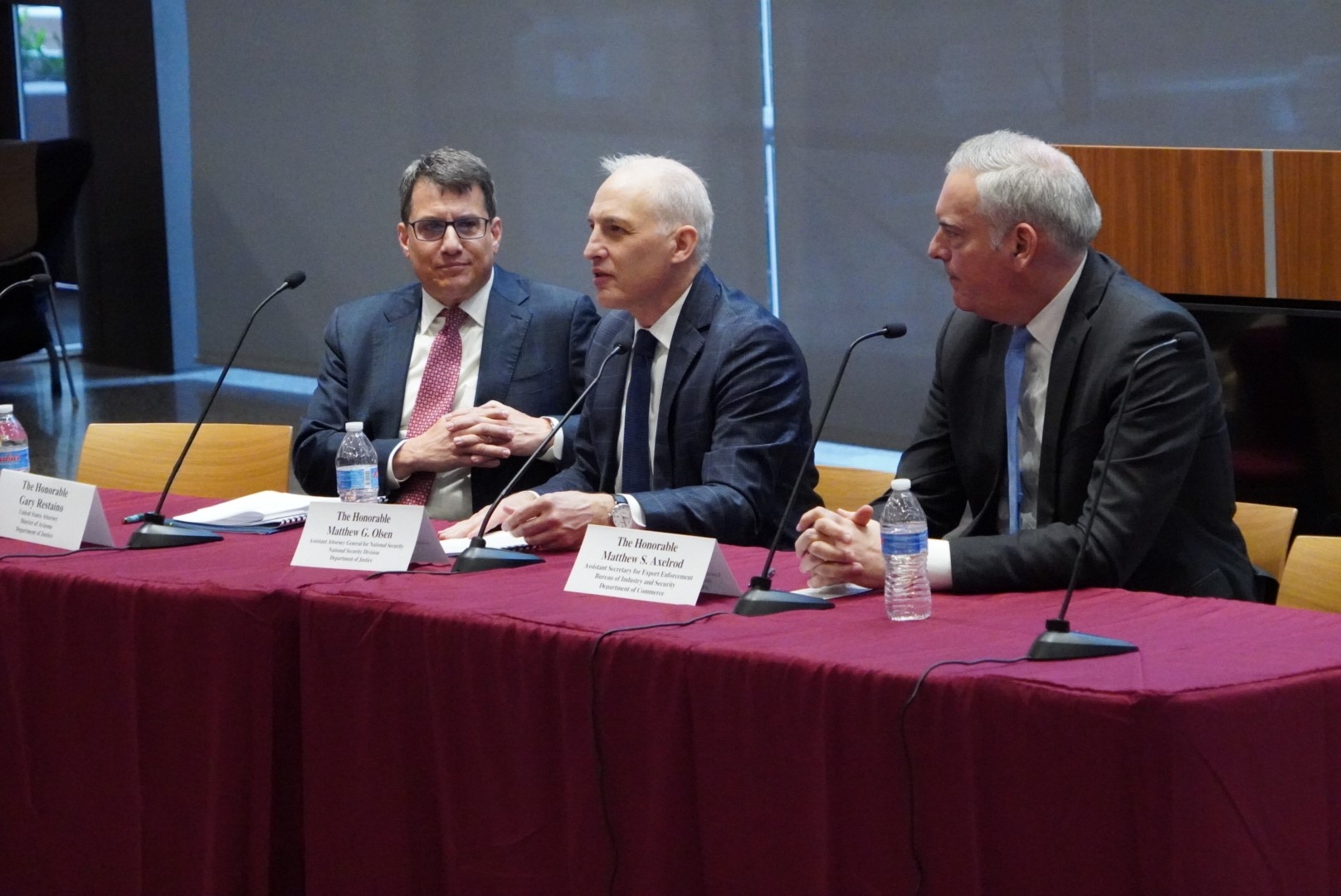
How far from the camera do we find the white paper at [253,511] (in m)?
3.16

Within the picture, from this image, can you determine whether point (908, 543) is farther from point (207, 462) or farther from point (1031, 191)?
point (207, 462)

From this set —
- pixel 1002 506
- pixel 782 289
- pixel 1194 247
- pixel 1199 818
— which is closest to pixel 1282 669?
pixel 1199 818

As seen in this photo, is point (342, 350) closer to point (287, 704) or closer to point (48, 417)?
point (287, 704)

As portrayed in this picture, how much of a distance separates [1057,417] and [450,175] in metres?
1.63

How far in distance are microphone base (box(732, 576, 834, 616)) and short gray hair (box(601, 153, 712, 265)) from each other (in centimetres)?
105

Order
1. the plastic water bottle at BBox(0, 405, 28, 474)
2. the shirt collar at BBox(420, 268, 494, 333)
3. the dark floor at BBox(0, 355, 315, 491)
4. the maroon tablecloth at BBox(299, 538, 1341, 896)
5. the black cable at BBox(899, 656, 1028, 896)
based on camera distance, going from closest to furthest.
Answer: the maroon tablecloth at BBox(299, 538, 1341, 896), the black cable at BBox(899, 656, 1028, 896), the plastic water bottle at BBox(0, 405, 28, 474), the shirt collar at BBox(420, 268, 494, 333), the dark floor at BBox(0, 355, 315, 491)

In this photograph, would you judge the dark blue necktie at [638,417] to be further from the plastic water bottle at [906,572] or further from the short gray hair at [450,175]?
the plastic water bottle at [906,572]

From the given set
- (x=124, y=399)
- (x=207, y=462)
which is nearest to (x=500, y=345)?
(x=207, y=462)

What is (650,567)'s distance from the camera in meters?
2.49

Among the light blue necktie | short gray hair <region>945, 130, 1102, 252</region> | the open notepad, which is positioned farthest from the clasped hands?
short gray hair <region>945, 130, 1102, 252</region>

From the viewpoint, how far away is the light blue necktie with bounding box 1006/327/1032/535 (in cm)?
→ 284

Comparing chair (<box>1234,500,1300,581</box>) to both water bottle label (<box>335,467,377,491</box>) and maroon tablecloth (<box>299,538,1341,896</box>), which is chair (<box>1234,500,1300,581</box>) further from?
water bottle label (<box>335,467,377,491</box>)

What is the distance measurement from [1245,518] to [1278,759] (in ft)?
3.97

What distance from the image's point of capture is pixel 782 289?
669 centimetres
